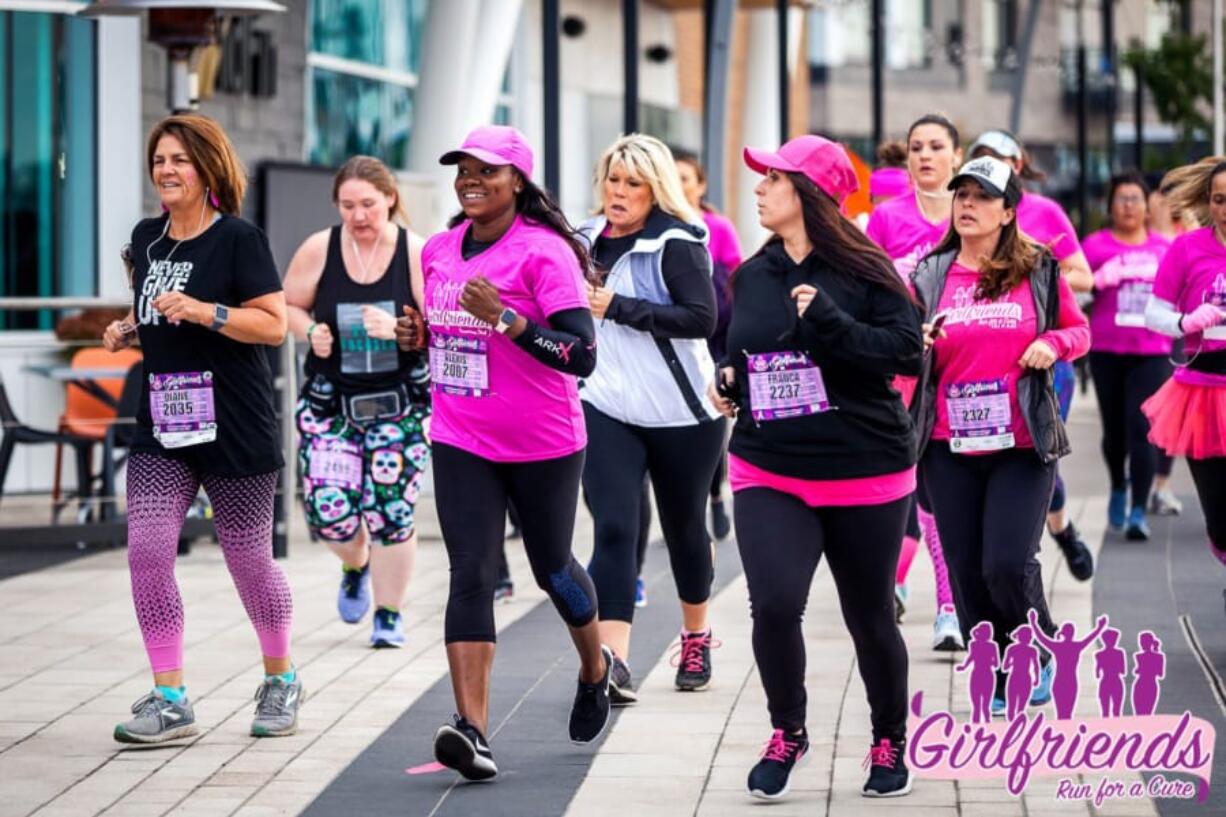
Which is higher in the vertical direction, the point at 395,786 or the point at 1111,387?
the point at 1111,387

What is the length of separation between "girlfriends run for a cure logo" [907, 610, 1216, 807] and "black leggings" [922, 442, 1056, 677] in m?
0.81

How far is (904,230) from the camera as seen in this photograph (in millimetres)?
9773

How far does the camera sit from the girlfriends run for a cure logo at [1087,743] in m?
6.55

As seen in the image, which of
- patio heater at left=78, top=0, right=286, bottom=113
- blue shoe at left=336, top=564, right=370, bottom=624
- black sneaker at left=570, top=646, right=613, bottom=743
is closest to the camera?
black sneaker at left=570, top=646, right=613, bottom=743

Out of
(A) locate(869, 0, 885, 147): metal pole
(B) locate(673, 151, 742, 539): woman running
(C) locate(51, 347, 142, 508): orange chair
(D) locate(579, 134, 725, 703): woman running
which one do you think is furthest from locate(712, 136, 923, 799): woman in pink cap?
(A) locate(869, 0, 885, 147): metal pole

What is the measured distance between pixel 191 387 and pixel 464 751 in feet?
4.81

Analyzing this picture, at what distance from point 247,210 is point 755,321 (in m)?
12.2

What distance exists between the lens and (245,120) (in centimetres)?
1861

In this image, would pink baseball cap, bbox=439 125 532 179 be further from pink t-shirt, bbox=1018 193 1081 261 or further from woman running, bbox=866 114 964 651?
pink t-shirt, bbox=1018 193 1081 261

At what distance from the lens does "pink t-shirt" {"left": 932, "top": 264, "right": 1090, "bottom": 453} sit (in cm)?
775

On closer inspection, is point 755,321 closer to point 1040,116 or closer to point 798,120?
point 798,120

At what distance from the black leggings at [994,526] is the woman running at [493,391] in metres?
1.27

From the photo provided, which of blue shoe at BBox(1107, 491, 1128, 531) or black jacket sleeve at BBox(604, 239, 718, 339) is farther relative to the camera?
blue shoe at BBox(1107, 491, 1128, 531)

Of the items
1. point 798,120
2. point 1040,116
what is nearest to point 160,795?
point 798,120
